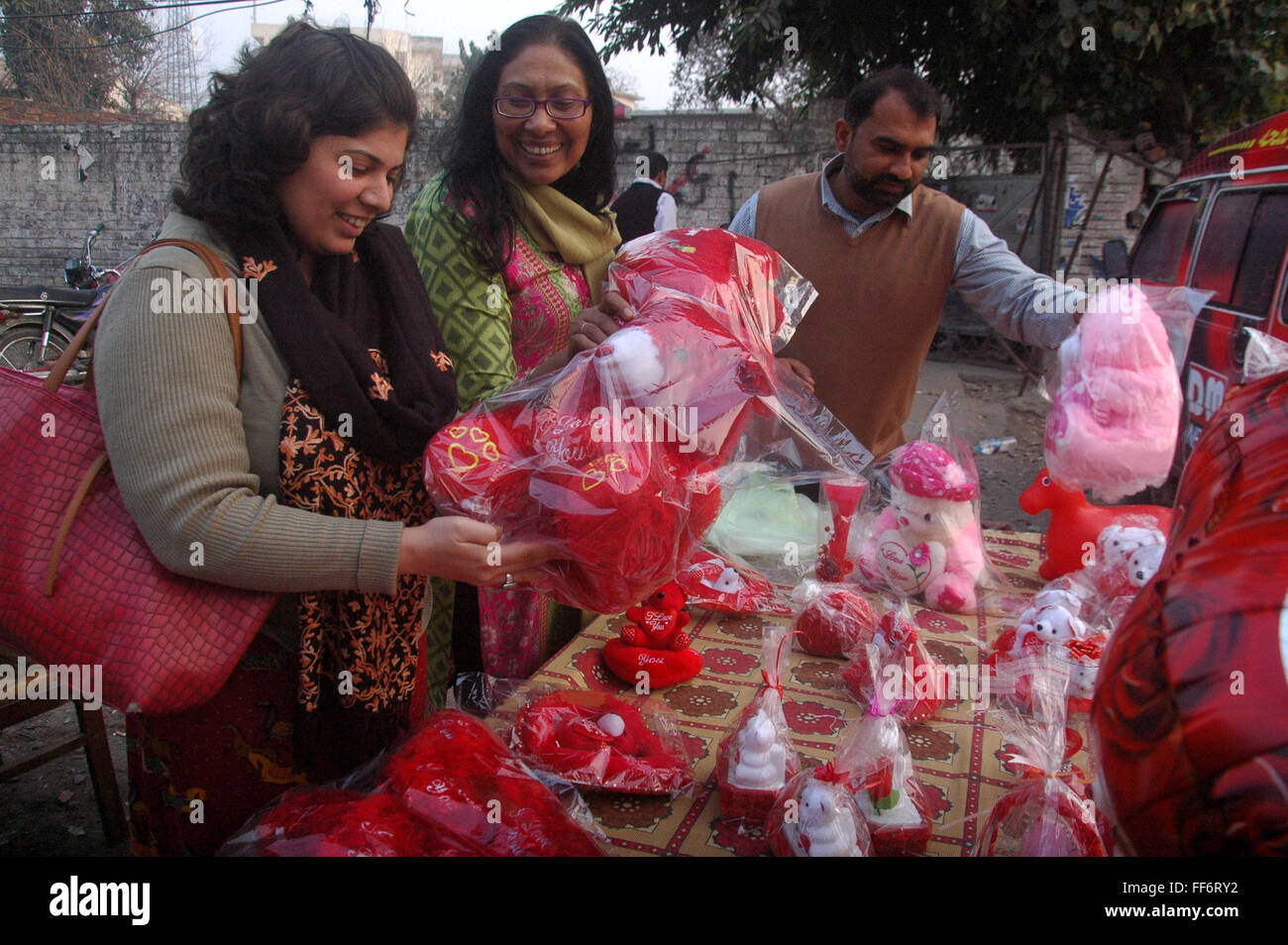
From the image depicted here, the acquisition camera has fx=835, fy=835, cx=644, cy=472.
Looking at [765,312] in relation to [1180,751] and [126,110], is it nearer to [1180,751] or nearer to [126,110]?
[1180,751]

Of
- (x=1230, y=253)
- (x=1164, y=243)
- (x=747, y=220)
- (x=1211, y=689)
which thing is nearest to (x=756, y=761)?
(x=1211, y=689)

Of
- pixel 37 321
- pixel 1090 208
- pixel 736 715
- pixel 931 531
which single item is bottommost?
pixel 37 321

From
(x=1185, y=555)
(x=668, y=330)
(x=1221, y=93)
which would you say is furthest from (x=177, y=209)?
(x=1221, y=93)

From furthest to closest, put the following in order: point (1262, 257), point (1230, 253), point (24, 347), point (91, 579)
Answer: point (24, 347) → point (1230, 253) → point (1262, 257) → point (91, 579)

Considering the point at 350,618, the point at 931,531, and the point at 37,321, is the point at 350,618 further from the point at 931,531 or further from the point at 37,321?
the point at 37,321

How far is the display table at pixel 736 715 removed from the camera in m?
1.34

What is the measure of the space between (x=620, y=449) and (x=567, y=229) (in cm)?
82

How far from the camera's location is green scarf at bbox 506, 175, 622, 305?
1742 mm

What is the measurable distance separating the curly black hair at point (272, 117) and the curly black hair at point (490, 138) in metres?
0.44

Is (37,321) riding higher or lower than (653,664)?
lower

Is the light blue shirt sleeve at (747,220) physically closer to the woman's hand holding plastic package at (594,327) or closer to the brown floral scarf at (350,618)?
the woman's hand holding plastic package at (594,327)

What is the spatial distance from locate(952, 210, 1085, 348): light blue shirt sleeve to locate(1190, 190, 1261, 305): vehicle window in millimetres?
2185

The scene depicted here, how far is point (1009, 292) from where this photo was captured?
2.35 meters
